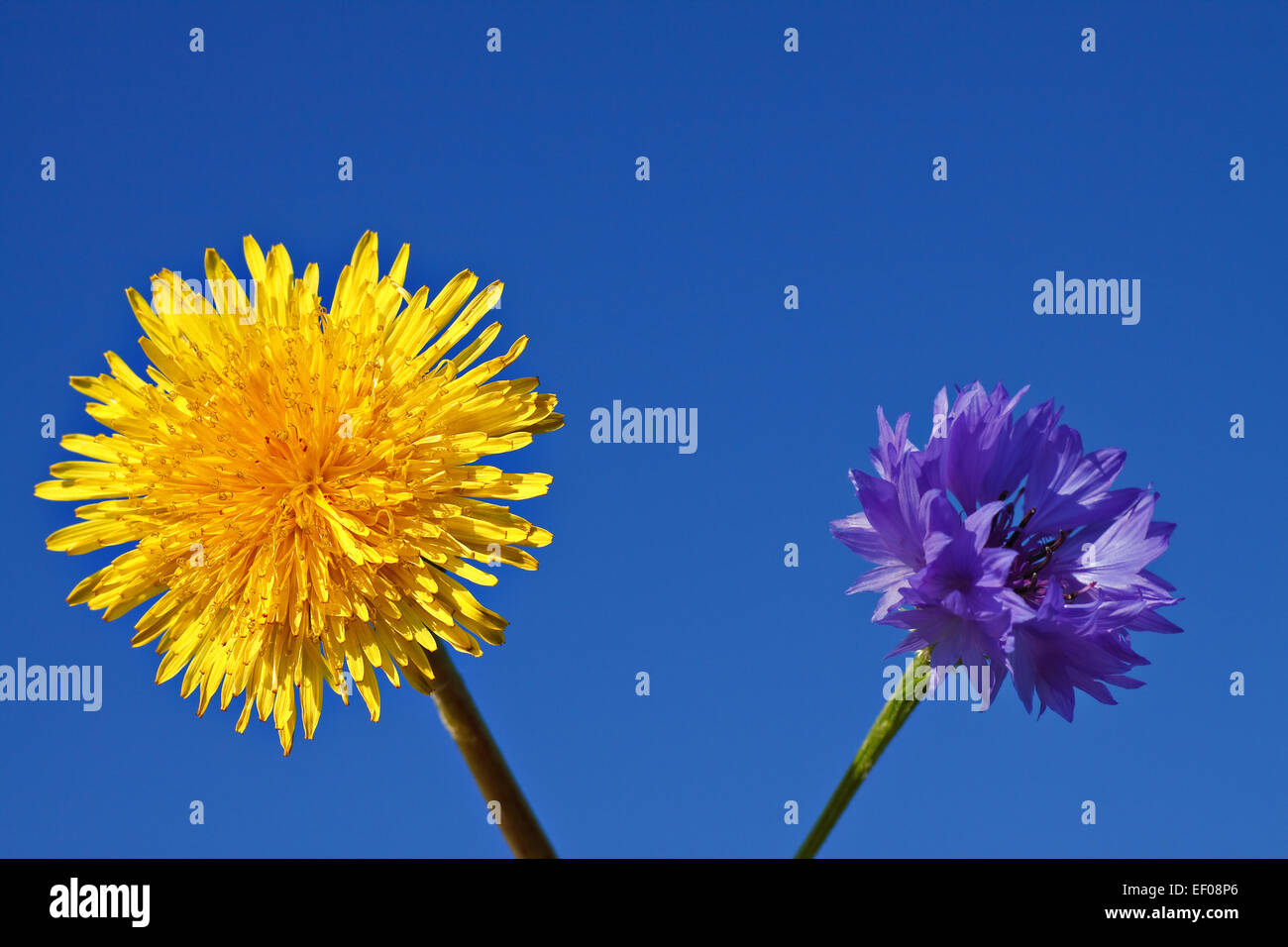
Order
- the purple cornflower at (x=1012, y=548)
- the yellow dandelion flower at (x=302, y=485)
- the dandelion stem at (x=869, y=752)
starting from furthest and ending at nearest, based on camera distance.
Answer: the yellow dandelion flower at (x=302, y=485) → the purple cornflower at (x=1012, y=548) → the dandelion stem at (x=869, y=752)

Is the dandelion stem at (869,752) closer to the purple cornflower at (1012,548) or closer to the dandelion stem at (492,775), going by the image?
the purple cornflower at (1012,548)

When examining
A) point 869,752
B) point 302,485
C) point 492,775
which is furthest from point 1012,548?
point 302,485

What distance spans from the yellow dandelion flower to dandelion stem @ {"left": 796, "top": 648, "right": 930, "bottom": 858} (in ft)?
2.57

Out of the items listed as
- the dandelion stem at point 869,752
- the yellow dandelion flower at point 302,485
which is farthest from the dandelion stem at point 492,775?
the dandelion stem at point 869,752

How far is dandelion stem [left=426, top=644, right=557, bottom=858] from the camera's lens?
68.4 inches

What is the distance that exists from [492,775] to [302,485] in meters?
0.81

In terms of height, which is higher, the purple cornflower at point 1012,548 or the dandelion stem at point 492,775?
the purple cornflower at point 1012,548

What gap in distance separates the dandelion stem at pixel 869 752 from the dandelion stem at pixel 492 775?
433 mm

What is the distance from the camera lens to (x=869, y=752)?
1.72 metres

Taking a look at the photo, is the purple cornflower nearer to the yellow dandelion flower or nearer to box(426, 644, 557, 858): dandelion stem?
box(426, 644, 557, 858): dandelion stem

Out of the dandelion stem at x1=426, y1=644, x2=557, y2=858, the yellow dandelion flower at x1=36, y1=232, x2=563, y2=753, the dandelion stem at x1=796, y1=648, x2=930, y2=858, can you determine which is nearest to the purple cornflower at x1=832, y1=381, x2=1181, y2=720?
the dandelion stem at x1=796, y1=648, x2=930, y2=858

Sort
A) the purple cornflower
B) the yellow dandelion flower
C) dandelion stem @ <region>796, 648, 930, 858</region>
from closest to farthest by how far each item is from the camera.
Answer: dandelion stem @ <region>796, 648, 930, 858</region>, the purple cornflower, the yellow dandelion flower

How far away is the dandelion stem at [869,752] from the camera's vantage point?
1623 millimetres
